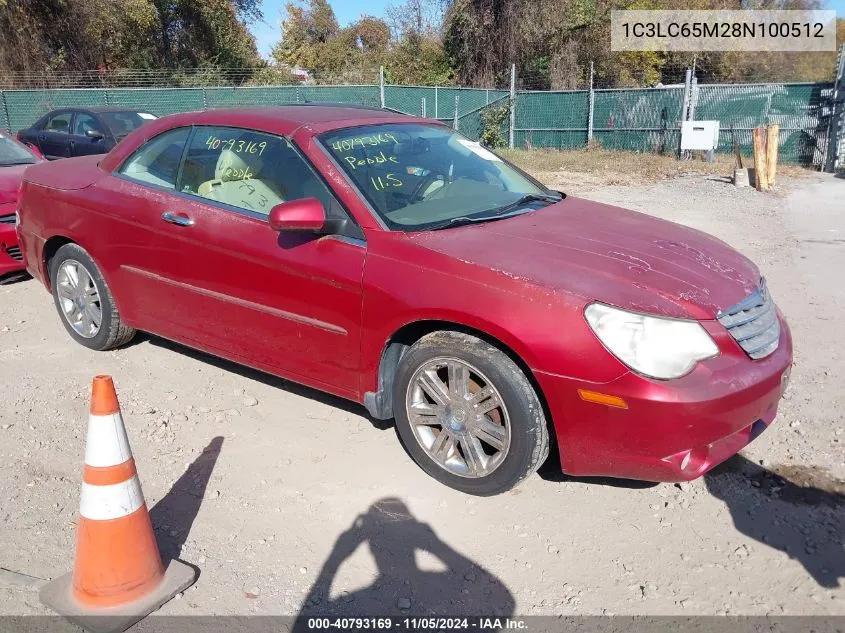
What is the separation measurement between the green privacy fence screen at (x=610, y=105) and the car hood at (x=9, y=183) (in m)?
10.3

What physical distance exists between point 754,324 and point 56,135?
13260 millimetres

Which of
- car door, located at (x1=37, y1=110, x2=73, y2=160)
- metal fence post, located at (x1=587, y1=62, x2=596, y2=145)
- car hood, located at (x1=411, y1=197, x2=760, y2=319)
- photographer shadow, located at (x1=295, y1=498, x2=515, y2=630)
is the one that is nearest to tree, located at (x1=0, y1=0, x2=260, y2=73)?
car door, located at (x1=37, y1=110, x2=73, y2=160)

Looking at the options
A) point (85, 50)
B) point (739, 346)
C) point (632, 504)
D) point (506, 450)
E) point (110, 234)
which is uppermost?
point (85, 50)

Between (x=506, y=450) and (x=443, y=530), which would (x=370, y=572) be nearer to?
(x=443, y=530)

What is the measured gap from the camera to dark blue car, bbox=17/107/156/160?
41.3 feet

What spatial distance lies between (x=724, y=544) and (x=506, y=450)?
0.98 m

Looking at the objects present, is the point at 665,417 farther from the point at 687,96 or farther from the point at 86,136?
the point at 687,96

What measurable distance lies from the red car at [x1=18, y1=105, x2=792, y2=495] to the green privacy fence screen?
13384mm

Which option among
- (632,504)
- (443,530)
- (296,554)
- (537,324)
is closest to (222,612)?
(296,554)

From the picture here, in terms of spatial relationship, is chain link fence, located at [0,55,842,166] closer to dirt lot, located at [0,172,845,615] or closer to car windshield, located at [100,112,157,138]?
car windshield, located at [100,112,157,138]

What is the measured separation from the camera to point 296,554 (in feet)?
10.0

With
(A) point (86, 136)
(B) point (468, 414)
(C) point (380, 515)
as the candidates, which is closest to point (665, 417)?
(B) point (468, 414)

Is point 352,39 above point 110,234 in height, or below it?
above

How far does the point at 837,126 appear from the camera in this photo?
16.9m
